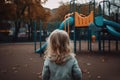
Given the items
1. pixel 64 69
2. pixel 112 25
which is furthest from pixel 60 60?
pixel 112 25

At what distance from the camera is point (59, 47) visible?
3.28 metres

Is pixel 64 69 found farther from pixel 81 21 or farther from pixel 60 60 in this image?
pixel 81 21

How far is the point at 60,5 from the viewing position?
192ft

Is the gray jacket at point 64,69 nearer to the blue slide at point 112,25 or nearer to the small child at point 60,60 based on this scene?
the small child at point 60,60

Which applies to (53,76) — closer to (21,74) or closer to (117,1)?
(21,74)

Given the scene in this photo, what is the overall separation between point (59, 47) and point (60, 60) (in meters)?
0.14

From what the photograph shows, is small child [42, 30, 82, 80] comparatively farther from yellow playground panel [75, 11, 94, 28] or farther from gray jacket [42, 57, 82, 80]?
yellow playground panel [75, 11, 94, 28]

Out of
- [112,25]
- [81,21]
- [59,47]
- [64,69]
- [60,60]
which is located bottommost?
[64,69]

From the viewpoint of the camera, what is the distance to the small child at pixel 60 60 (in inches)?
129

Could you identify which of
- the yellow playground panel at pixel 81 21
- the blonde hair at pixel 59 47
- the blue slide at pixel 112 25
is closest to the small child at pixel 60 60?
the blonde hair at pixel 59 47

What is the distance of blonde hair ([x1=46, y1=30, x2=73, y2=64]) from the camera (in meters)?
3.27

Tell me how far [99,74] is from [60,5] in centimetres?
4969

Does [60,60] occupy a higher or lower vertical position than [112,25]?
lower

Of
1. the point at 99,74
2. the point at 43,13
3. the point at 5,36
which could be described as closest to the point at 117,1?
the point at 43,13
